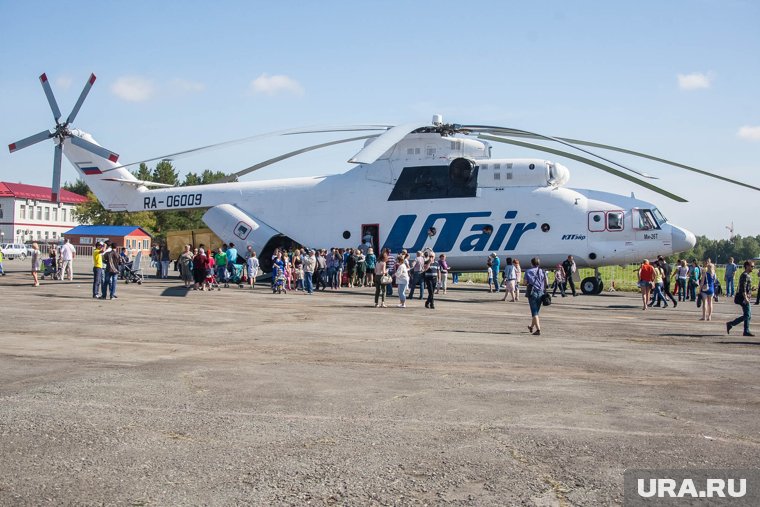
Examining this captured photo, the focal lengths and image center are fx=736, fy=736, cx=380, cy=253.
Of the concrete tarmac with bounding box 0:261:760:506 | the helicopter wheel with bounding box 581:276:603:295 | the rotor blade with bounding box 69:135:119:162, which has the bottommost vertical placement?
the concrete tarmac with bounding box 0:261:760:506

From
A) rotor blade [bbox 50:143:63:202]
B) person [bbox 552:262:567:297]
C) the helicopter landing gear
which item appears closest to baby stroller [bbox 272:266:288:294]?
person [bbox 552:262:567:297]

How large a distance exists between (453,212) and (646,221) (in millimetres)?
6674

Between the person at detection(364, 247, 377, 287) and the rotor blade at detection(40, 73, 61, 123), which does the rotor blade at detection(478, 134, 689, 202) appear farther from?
the rotor blade at detection(40, 73, 61, 123)

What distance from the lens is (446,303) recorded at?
2266cm

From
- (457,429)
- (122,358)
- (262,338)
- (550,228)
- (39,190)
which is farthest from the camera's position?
(39,190)

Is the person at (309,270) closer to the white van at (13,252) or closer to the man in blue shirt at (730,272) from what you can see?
the man in blue shirt at (730,272)

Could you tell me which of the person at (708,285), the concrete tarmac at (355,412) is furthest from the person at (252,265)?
the person at (708,285)

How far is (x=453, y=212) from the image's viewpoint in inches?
1054

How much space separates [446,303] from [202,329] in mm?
9921

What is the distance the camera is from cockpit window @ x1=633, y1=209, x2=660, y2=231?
25344 millimetres

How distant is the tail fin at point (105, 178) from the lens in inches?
1261

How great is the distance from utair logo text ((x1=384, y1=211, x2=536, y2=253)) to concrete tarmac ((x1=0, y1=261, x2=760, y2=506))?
1118cm

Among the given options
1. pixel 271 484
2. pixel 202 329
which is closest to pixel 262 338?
pixel 202 329

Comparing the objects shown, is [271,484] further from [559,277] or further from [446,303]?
[559,277]
